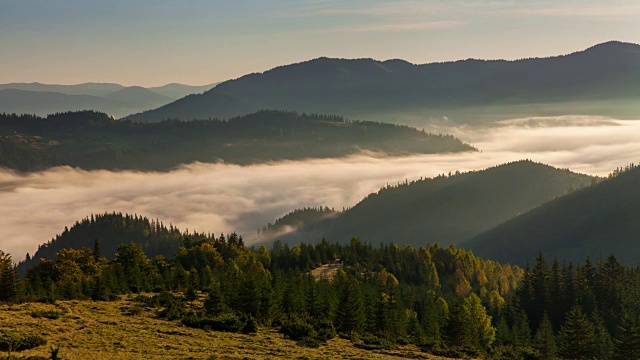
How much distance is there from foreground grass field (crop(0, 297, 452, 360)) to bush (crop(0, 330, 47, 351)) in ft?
2.96

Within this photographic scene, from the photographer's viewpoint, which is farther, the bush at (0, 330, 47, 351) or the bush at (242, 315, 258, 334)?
the bush at (242, 315, 258, 334)

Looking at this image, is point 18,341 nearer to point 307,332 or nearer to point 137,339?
point 137,339

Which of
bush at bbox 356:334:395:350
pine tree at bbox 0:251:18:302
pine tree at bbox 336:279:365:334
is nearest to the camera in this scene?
bush at bbox 356:334:395:350

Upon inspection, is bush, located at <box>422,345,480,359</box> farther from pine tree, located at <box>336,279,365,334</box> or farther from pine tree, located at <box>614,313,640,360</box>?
pine tree, located at <box>614,313,640,360</box>

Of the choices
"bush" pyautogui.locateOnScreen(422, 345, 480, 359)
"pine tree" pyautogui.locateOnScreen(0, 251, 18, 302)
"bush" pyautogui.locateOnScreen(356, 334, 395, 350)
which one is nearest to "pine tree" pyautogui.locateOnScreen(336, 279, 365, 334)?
"bush" pyautogui.locateOnScreen(356, 334, 395, 350)

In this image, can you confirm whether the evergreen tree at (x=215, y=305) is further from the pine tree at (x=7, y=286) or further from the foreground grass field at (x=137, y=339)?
the pine tree at (x=7, y=286)

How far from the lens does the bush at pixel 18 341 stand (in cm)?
6706

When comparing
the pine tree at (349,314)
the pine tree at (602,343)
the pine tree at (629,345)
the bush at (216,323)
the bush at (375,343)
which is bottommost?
the pine tree at (602,343)

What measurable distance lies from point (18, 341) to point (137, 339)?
14389 mm

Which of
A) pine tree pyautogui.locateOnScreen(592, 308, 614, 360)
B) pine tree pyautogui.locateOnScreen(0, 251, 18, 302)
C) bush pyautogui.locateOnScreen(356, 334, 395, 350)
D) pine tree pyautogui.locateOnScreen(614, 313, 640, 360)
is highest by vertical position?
pine tree pyautogui.locateOnScreen(0, 251, 18, 302)

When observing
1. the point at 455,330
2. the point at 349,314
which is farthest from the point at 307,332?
the point at 455,330

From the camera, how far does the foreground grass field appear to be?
71.4 metres

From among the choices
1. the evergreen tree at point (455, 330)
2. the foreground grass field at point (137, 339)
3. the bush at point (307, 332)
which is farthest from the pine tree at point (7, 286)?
the evergreen tree at point (455, 330)

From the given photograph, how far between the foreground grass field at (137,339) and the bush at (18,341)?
902mm
